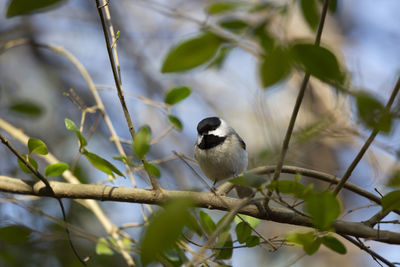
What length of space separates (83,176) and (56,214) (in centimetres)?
77

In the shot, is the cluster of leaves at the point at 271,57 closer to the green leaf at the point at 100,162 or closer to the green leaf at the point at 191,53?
the green leaf at the point at 191,53

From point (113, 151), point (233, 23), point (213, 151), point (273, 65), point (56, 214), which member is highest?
point (113, 151)

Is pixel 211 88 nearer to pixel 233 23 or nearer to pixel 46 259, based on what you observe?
pixel 46 259

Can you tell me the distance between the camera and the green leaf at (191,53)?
24.1 inches

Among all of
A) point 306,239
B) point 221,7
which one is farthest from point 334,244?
point 221,7

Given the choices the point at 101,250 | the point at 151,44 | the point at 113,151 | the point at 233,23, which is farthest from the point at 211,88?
the point at 233,23

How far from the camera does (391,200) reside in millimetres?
1215

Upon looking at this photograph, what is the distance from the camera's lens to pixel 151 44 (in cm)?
673

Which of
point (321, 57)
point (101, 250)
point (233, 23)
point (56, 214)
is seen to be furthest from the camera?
point (56, 214)

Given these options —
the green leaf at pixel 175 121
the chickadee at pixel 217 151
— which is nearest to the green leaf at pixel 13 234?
the green leaf at pixel 175 121

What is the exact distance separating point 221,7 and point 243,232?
1.06 metres

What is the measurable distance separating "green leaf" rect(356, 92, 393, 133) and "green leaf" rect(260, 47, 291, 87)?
7.5 inches

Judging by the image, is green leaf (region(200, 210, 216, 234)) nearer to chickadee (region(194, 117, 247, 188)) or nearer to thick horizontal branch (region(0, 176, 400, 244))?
thick horizontal branch (region(0, 176, 400, 244))

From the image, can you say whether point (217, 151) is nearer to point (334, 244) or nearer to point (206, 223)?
point (206, 223)
